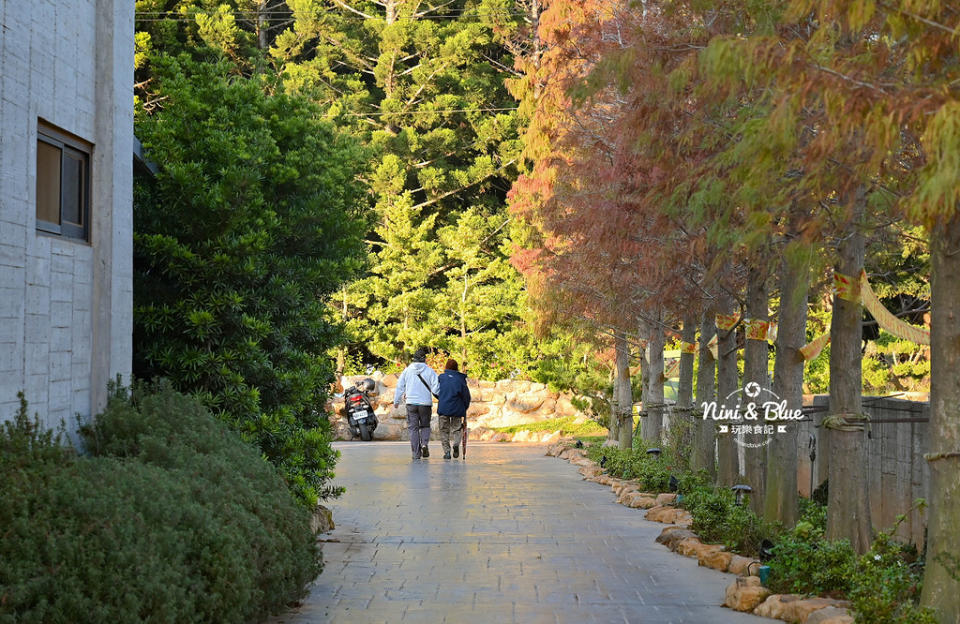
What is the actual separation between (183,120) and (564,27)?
5.84 meters

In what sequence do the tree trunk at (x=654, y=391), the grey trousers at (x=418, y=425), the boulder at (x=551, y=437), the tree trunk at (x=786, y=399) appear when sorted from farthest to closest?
1. the boulder at (x=551, y=437)
2. the grey trousers at (x=418, y=425)
3. the tree trunk at (x=654, y=391)
4. the tree trunk at (x=786, y=399)

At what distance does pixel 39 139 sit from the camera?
794cm

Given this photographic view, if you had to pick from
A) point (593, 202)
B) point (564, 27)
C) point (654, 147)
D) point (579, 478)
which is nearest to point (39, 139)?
point (654, 147)

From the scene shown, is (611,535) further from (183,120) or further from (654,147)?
(183,120)

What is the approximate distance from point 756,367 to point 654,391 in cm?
786

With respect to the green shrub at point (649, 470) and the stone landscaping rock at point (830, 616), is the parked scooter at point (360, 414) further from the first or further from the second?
the stone landscaping rock at point (830, 616)

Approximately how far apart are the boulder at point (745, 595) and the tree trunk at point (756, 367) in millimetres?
3610

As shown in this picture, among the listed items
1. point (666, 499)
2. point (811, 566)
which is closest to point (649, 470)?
point (666, 499)

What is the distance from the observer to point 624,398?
23047 millimetres

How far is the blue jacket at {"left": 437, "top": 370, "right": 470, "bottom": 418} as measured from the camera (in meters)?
21.1

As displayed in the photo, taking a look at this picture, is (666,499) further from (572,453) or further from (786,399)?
(572,453)

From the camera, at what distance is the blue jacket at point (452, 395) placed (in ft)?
69.2

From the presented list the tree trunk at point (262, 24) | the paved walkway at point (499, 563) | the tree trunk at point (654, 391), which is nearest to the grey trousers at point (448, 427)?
the tree trunk at point (654, 391)

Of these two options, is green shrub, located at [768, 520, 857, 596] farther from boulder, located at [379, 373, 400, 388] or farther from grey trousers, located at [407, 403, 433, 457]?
boulder, located at [379, 373, 400, 388]
